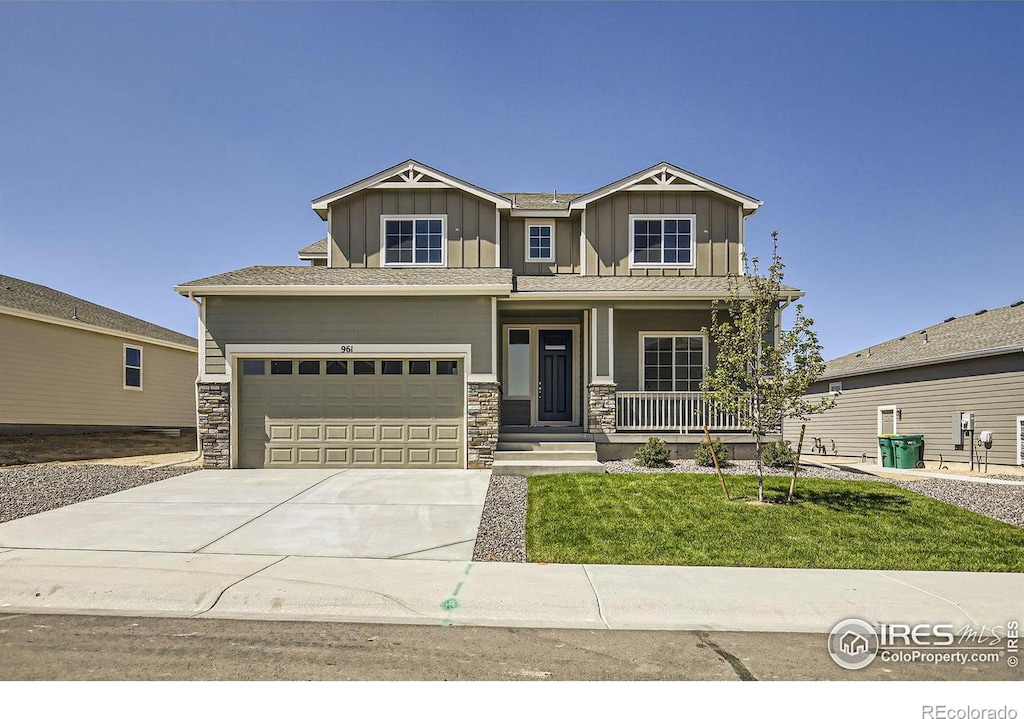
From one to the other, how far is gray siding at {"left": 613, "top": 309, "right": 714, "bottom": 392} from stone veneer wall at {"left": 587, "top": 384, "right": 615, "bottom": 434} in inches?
61.3

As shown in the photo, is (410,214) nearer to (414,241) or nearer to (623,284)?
(414,241)

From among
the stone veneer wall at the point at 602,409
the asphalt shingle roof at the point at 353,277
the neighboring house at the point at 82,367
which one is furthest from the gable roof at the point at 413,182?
the neighboring house at the point at 82,367

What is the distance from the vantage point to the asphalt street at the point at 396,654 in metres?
4.16

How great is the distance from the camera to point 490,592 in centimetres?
589

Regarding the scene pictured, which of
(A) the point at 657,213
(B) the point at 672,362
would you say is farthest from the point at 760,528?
(A) the point at 657,213

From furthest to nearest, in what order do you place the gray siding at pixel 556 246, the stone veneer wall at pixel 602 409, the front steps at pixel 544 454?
the gray siding at pixel 556 246 < the stone veneer wall at pixel 602 409 < the front steps at pixel 544 454

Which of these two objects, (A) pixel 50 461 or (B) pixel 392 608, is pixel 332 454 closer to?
(A) pixel 50 461

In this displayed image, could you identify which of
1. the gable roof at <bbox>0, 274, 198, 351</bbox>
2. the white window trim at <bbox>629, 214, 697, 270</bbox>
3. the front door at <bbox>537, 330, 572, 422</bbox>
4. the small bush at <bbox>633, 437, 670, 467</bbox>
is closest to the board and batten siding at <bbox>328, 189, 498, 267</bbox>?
the front door at <bbox>537, 330, 572, 422</bbox>

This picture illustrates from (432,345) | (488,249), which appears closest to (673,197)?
(488,249)

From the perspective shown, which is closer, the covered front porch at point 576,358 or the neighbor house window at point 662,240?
the covered front porch at point 576,358

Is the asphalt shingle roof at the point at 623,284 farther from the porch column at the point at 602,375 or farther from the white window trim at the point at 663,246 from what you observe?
the white window trim at the point at 663,246

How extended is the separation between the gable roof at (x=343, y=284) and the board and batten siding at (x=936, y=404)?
11961 millimetres

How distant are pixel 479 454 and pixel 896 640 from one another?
901 centimetres
